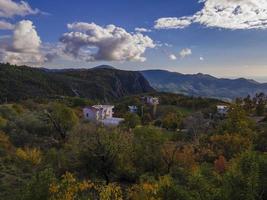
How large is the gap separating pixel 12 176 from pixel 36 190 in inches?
912

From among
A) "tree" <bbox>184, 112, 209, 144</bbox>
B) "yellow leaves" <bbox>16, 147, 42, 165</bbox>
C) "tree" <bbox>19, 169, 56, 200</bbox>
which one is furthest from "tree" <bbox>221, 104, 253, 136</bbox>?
"tree" <bbox>19, 169, 56, 200</bbox>

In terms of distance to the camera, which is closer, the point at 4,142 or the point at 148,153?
the point at 148,153

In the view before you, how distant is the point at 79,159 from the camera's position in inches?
1857

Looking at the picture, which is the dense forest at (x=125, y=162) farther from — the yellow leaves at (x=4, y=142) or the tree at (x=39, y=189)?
the yellow leaves at (x=4, y=142)

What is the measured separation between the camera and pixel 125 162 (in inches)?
1847

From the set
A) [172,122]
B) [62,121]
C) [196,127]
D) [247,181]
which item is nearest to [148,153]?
[62,121]

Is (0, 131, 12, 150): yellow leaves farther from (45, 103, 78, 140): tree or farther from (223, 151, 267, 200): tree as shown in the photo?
(223, 151, 267, 200): tree

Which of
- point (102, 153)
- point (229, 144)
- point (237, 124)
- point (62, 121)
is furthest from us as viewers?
point (237, 124)

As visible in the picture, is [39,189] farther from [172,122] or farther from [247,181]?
[172,122]

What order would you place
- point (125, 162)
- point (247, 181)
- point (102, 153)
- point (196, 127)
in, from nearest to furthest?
point (247, 181), point (102, 153), point (125, 162), point (196, 127)

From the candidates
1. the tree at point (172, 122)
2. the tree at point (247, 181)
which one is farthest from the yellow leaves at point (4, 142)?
the tree at point (172, 122)

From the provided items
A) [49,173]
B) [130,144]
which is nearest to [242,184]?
[49,173]

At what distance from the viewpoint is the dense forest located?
22328 millimetres

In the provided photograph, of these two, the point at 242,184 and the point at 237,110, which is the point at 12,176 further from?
the point at 237,110
